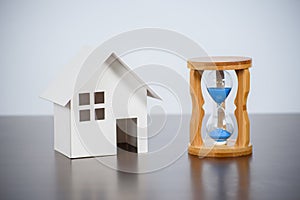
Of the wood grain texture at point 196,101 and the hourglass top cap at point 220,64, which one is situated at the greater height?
the hourglass top cap at point 220,64

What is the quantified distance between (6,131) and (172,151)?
0.71m

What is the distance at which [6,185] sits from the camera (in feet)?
6.76

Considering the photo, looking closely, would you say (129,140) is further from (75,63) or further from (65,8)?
(65,8)

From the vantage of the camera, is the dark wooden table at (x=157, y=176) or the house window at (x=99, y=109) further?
the house window at (x=99, y=109)

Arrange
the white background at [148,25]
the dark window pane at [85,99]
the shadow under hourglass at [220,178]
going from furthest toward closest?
the white background at [148,25], the dark window pane at [85,99], the shadow under hourglass at [220,178]

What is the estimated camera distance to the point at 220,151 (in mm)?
2361

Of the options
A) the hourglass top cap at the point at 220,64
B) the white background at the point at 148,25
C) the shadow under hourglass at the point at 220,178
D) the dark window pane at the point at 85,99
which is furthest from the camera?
the white background at the point at 148,25

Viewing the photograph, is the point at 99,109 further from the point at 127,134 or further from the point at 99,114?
the point at 127,134

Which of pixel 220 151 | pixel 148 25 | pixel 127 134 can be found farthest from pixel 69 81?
pixel 148 25

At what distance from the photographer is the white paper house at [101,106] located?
2346 millimetres

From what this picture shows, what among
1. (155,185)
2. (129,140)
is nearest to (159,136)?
(129,140)

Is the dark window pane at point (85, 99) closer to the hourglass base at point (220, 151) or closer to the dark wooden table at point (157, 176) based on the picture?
the dark wooden table at point (157, 176)

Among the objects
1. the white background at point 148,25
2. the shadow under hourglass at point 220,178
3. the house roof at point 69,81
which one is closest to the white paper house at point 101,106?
the house roof at point 69,81

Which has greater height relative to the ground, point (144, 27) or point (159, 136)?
point (144, 27)
